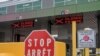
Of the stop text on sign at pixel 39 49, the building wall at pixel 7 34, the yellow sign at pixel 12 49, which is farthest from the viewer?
the building wall at pixel 7 34

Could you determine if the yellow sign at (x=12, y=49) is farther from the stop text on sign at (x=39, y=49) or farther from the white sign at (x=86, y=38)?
the stop text on sign at (x=39, y=49)

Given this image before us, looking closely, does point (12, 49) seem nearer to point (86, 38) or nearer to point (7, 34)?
point (86, 38)

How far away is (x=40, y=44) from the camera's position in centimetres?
437

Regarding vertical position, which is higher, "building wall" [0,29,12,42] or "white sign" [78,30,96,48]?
"white sign" [78,30,96,48]

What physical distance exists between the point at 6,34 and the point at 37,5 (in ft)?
29.3

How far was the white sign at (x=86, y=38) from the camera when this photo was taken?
6.10 m

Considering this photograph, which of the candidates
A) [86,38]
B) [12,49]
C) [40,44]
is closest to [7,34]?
[12,49]

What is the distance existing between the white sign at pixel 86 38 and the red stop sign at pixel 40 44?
1715 mm

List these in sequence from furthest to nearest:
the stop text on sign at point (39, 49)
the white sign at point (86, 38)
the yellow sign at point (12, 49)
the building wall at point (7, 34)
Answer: the building wall at point (7, 34) < the yellow sign at point (12, 49) < the white sign at point (86, 38) < the stop text on sign at point (39, 49)

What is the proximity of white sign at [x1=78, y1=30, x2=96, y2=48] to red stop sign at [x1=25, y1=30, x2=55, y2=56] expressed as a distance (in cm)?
171

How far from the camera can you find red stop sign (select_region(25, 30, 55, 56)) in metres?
4.31

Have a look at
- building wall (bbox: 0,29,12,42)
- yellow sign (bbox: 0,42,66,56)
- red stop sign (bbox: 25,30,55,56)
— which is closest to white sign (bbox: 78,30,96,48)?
yellow sign (bbox: 0,42,66,56)

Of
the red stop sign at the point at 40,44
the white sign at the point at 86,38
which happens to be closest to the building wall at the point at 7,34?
the white sign at the point at 86,38

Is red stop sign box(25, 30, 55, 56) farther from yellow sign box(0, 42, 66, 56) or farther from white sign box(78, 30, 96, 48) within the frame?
yellow sign box(0, 42, 66, 56)
